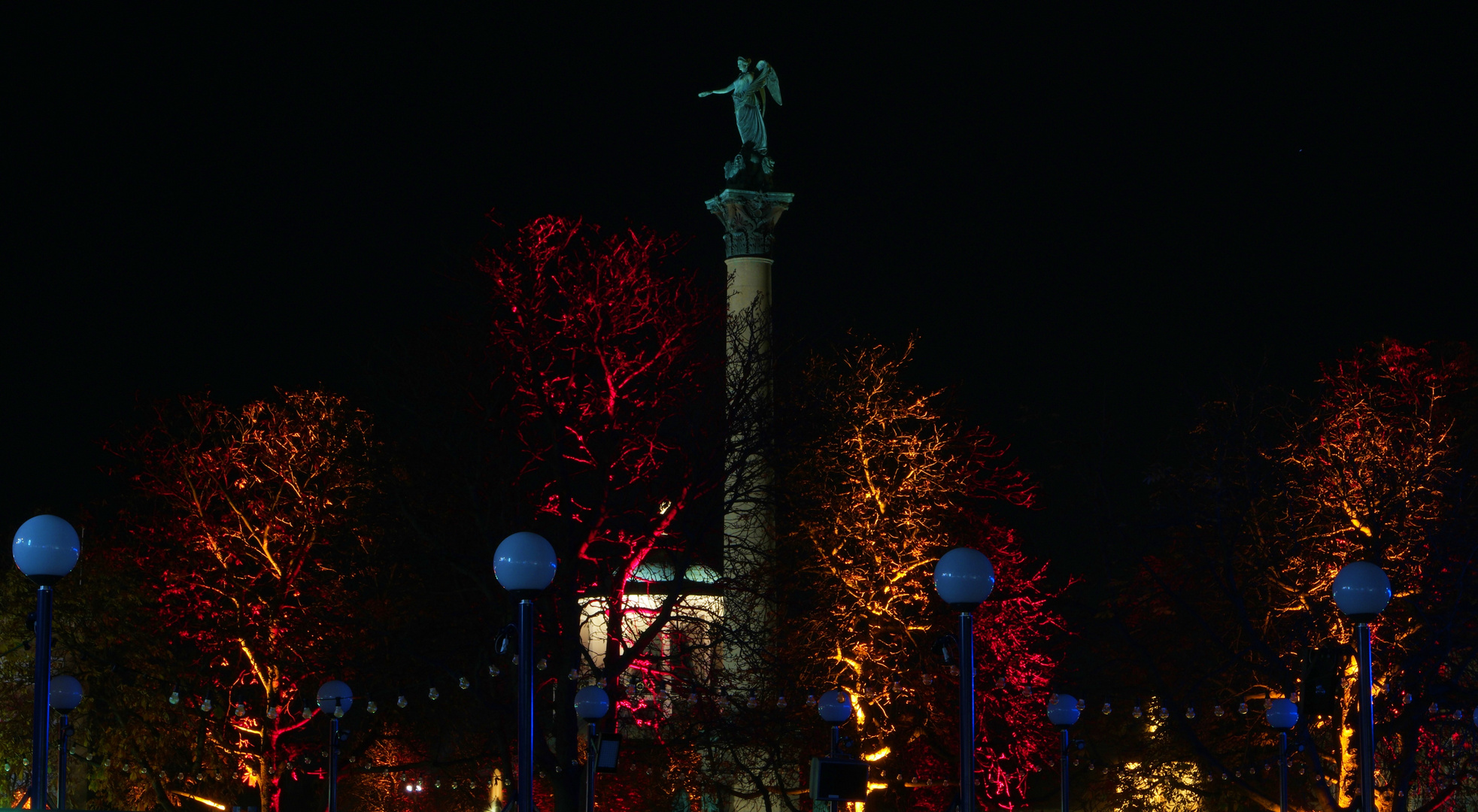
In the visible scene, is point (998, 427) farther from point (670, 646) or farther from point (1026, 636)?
point (670, 646)

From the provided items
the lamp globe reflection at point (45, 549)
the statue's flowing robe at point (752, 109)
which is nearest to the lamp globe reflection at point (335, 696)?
the lamp globe reflection at point (45, 549)

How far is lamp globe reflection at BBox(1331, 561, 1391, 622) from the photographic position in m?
11.3

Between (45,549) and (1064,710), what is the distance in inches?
534

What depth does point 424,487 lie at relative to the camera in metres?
23.3

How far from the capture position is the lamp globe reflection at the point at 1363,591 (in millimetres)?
11305

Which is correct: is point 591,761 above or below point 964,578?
below

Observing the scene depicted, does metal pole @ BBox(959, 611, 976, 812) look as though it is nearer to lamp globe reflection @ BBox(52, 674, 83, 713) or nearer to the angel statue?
lamp globe reflection @ BBox(52, 674, 83, 713)

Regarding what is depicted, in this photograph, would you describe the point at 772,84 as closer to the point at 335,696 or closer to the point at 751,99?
the point at 751,99

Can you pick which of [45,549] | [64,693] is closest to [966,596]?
[45,549]

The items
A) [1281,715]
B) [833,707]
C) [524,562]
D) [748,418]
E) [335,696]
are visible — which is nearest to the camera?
[524,562]

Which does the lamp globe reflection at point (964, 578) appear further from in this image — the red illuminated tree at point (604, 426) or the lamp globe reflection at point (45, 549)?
the red illuminated tree at point (604, 426)

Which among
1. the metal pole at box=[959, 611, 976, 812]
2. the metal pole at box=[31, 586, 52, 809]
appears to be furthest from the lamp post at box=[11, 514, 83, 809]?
the metal pole at box=[959, 611, 976, 812]

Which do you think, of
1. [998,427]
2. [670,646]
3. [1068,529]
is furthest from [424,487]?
[1068,529]

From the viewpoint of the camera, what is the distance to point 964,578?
11609mm
